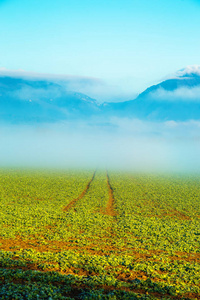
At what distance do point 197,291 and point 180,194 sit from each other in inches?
1903

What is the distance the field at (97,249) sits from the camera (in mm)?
18328

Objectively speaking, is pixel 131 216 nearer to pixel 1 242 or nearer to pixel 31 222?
pixel 31 222

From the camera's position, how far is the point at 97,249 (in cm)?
2700

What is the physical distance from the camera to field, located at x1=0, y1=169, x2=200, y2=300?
18328 millimetres

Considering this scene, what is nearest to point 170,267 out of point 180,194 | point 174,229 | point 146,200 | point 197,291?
point 197,291

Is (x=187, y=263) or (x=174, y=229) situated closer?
(x=187, y=263)

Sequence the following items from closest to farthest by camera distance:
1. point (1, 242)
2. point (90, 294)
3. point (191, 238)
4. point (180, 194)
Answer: point (90, 294) → point (1, 242) → point (191, 238) → point (180, 194)

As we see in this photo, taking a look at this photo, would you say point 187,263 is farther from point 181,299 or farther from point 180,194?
point 180,194

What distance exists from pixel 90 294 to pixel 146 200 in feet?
134

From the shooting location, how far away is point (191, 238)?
106 feet

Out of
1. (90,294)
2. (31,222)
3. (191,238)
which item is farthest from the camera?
(31,222)

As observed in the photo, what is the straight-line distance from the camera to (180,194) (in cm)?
6575

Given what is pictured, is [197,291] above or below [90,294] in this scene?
below

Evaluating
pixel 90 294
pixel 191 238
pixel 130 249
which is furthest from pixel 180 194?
pixel 90 294
